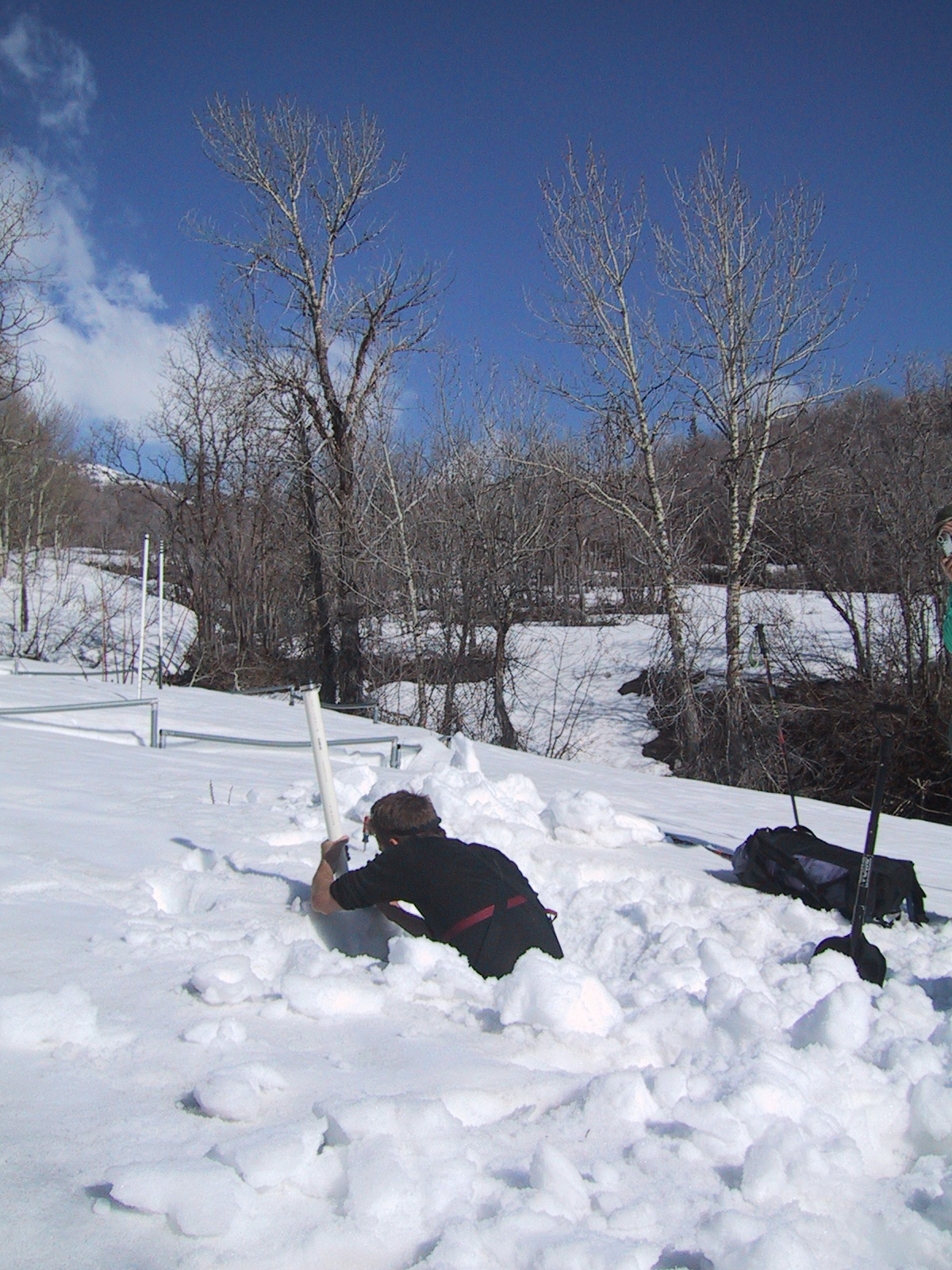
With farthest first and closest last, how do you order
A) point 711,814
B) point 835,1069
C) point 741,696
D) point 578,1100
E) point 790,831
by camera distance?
point 741,696 → point 711,814 → point 790,831 → point 835,1069 → point 578,1100

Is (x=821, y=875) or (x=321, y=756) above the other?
(x=321, y=756)

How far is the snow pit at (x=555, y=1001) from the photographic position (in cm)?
272

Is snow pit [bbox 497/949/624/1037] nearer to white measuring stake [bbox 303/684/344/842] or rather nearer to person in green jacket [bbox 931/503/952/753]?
white measuring stake [bbox 303/684/344/842]

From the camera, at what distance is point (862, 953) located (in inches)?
144

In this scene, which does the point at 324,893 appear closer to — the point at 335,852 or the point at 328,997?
the point at 335,852

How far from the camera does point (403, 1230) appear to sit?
67.7 inches

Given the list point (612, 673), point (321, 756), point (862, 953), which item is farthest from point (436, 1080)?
point (612, 673)

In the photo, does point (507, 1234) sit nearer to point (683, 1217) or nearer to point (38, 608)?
point (683, 1217)

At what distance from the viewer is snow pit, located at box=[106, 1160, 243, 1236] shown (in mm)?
1645

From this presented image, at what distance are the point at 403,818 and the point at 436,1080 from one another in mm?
1447

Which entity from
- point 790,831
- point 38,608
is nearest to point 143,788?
point 790,831

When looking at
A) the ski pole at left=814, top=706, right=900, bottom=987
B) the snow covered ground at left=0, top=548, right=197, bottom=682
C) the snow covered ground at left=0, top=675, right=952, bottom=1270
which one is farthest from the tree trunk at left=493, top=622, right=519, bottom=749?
the ski pole at left=814, top=706, right=900, bottom=987

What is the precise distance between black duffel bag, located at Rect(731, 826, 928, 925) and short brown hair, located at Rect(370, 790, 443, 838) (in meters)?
2.18

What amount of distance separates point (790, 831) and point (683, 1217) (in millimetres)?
4037
